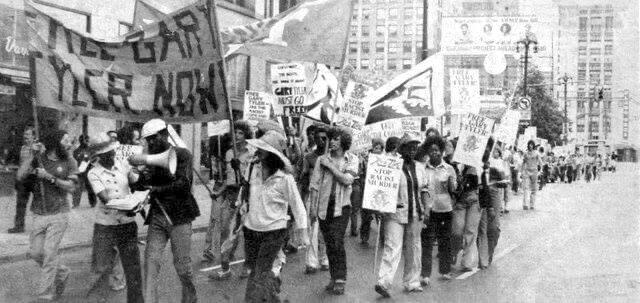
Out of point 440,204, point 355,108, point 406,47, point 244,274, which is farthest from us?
point 406,47

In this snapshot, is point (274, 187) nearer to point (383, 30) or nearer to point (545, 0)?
point (545, 0)

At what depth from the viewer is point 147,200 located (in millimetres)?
6469

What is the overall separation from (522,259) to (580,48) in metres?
74.3

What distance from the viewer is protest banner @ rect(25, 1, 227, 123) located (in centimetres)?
706

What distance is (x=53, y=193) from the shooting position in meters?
7.39

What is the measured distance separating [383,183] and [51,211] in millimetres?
3440

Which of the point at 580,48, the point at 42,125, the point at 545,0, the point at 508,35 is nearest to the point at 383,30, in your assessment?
the point at 580,48

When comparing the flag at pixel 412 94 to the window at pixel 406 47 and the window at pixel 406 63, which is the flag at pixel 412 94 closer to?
the window at pixel 406 63

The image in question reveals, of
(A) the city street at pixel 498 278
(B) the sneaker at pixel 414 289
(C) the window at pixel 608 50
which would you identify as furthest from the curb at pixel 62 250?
(C) the window at pixel 608 50

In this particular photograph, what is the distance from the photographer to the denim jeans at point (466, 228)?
9.39 m

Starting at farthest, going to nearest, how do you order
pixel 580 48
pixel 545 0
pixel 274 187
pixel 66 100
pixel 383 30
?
pixel 383 30 < pixel 580 48 < pixel 545 0 < pixel 66 100 < pixel 274 187

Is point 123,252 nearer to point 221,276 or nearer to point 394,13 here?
point 221,276

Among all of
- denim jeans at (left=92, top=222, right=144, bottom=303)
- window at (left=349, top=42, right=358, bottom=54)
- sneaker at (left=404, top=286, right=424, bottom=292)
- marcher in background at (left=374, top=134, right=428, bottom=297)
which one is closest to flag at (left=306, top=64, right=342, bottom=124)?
marcher in background at (left=374, top=134, right=428, bottom=297)

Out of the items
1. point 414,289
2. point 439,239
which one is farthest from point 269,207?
point 439,239
